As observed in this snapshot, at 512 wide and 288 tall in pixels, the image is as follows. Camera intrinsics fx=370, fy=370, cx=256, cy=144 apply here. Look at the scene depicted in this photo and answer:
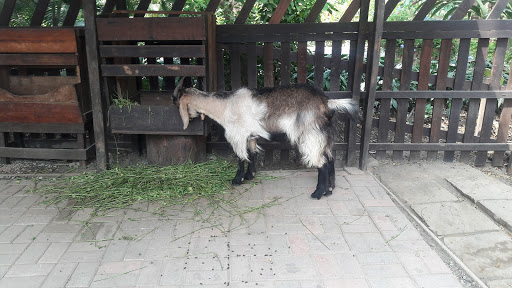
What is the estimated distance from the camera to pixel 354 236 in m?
3.27

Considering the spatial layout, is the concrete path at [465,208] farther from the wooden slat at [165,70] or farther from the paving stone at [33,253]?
the paving stone at [33,253]

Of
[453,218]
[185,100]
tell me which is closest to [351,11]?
[185,100]

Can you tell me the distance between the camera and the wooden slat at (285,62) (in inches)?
183

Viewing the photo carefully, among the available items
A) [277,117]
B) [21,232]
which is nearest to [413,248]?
[277,117]

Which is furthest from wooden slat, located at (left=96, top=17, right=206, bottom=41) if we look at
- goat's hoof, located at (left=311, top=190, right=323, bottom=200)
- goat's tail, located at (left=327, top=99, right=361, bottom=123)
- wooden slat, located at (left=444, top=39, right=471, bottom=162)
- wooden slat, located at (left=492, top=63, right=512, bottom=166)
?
wooden slat, located at (left=492, top=63, right=512, bottom=166)

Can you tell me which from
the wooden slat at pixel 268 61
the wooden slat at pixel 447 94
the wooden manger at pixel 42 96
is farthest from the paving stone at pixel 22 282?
the wooden slat at pixel 447 94

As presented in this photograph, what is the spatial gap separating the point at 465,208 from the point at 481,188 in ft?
1.97

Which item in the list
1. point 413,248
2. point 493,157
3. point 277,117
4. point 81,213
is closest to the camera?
point 413,248

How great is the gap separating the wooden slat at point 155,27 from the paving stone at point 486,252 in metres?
3.27

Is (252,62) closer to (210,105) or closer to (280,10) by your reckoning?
(280,10)

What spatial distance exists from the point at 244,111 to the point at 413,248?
215 cm

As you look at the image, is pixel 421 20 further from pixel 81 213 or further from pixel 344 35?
pixel 81 213

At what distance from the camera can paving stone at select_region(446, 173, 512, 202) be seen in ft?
13.3

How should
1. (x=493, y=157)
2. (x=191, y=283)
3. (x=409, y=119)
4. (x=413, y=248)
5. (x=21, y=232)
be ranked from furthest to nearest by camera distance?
(x=409, y=119) < (x=493, y=157) < (x=21, y=232) < (x=413, y=248) < (x=191, y=283)
